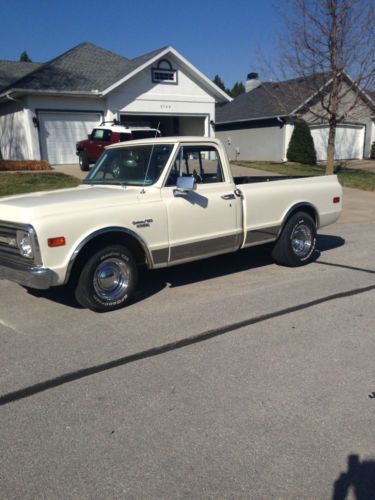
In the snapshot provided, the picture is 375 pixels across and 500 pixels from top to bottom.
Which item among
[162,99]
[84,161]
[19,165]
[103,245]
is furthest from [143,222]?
[162,99]

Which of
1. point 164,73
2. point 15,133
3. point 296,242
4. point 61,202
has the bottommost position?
point 296,242

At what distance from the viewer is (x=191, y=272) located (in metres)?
6.99

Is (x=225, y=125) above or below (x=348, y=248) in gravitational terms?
above

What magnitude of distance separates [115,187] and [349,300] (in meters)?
3.09

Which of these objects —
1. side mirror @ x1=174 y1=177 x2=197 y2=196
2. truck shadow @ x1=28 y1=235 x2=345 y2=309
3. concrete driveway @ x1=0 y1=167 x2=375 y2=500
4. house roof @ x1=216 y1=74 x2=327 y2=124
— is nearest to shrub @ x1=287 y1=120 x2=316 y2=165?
house roof @ x1=216 y1=74 x2=327 y2=124

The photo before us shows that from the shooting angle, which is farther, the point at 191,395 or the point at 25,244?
the point at 25,244

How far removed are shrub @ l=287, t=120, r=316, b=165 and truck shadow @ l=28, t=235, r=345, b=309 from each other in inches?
766

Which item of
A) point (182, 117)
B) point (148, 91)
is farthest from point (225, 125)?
point (148, 91)

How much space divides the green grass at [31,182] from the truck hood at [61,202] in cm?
860

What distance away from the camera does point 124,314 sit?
5270 millimetres

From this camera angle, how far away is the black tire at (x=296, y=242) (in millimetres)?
7094

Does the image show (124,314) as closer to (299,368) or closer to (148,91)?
(299,368)

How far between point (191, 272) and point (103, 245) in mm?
2022

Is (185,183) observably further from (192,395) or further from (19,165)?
(19,165)
